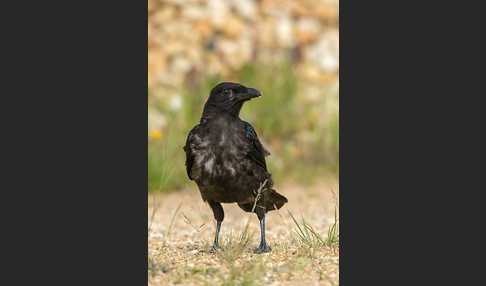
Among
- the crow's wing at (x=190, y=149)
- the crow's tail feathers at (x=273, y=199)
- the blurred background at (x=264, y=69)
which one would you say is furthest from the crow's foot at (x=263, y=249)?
the blurred background at (x=264, y=69)

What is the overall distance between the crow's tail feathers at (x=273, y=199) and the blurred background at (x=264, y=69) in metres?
2.95

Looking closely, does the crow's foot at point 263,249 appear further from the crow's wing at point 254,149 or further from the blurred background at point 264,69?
the blurred background at point 264,69

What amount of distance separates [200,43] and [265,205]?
5.09m

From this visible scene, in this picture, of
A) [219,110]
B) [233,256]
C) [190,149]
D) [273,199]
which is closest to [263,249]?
[273,199]

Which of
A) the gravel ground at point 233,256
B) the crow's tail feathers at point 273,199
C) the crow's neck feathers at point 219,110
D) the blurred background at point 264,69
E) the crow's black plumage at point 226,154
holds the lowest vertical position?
the gravel ground at point 233,256

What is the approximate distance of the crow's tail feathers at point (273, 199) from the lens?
259 inches

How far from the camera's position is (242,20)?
449 inches

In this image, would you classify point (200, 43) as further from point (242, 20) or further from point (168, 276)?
point (168, 276)

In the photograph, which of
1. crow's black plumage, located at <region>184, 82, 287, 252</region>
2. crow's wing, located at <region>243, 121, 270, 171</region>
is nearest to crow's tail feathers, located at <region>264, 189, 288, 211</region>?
crow's black plumage, located at <region>184, 82, 287, 252</region>

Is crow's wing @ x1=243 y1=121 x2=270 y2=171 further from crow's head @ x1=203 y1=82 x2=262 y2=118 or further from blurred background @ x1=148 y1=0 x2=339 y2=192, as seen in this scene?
blurred background @ x1=148 y1=0 x2=339 y2=192

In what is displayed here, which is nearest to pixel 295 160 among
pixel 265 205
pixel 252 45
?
pixel 252 45

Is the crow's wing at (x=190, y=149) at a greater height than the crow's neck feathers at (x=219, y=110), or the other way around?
the crow's neck feathers at (x=219, y=110)

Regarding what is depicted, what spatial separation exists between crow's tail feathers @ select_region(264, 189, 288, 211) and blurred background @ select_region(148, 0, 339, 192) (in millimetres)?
2952

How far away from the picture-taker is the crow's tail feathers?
21.6ft
